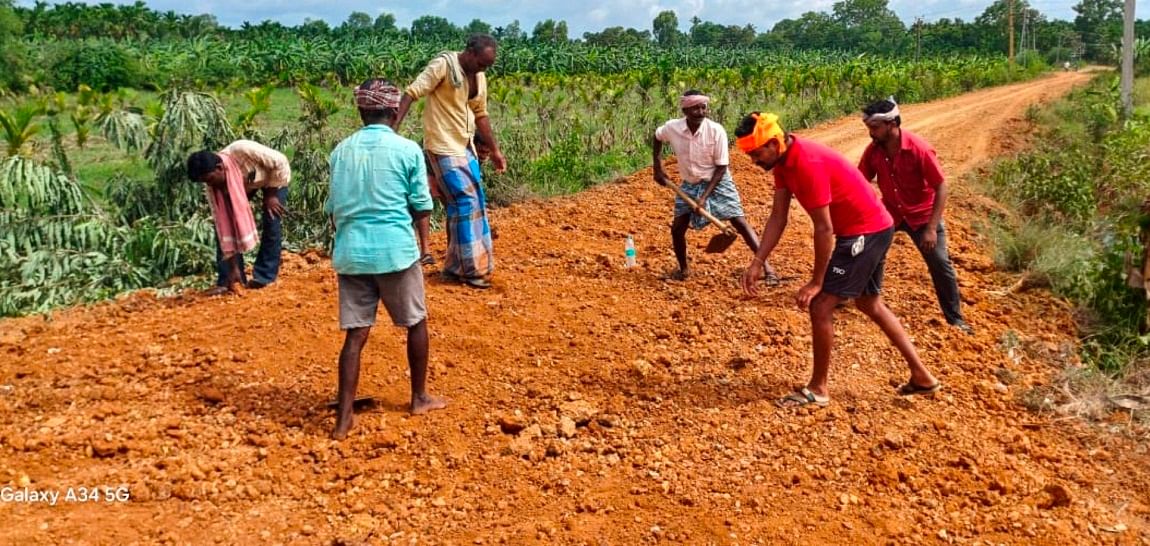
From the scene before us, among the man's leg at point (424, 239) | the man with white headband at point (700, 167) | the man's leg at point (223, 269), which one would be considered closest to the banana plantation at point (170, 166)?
the man's leg at point (223, 269)

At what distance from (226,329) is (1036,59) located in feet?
125

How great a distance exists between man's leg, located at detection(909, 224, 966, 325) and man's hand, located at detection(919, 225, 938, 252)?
21 mm

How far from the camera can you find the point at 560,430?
11.9 feet

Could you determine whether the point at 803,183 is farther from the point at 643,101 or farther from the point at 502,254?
the point at 643,101

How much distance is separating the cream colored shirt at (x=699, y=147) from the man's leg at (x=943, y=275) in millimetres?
1278

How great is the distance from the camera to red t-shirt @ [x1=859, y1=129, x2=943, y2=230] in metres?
4.44

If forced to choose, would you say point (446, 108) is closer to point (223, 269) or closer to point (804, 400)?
point (223, 269)

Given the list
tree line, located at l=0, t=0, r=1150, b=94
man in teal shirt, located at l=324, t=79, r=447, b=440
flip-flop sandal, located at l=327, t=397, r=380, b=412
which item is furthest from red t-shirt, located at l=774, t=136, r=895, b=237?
tree line, located at l=0, t=0, r=1150, b=94

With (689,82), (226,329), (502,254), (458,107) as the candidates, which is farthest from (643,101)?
(226,329)

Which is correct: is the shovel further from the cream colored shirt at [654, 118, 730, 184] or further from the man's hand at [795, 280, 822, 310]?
the man's hand at [795, 280, 822, 310]

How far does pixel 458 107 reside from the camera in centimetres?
514

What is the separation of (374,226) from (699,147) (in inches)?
103

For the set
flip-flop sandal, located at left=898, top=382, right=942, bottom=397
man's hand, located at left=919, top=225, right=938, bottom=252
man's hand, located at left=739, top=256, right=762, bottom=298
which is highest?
man's hand, located at left=739, top=256, right=762, bottom=298

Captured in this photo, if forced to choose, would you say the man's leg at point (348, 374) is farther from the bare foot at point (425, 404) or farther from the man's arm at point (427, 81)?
the man's arm at point (427, 81)
